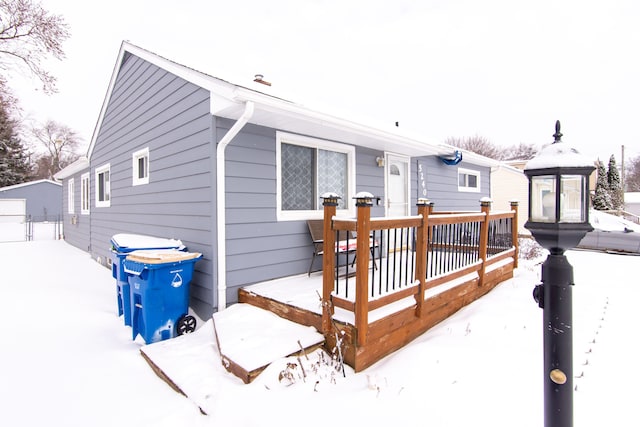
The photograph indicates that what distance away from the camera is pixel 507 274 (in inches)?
201

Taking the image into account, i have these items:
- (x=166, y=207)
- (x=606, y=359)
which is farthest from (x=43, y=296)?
(x=606, y=359)

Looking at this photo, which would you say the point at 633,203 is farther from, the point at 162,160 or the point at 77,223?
the point at 77,223

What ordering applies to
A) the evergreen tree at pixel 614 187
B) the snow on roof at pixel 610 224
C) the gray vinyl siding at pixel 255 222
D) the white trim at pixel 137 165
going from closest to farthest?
the gray vinyl siding at pixel 255 222 → the white trim at pixel 137 165 → the snow on roof at pixel 610 224 → the evergreen tree at pixel 614 187

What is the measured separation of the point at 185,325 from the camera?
3584 mm

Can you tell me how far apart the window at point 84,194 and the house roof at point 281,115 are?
206 inches

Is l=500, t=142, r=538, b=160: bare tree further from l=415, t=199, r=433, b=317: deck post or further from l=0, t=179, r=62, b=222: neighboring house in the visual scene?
l=0, t=179, r=62, b=222: neighboring house

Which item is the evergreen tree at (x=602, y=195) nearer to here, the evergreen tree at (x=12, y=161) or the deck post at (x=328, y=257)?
the deck post at (x=328, y=257)

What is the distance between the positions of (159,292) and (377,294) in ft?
7.44

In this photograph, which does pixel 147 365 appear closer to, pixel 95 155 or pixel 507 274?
pixel 507 274

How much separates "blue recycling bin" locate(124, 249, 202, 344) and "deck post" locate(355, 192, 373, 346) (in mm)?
2050

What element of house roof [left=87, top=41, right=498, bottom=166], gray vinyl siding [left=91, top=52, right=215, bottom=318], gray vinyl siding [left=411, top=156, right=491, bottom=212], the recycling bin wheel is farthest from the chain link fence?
gray vinyl siding [left=411, top=156, right=491, bottom=212]

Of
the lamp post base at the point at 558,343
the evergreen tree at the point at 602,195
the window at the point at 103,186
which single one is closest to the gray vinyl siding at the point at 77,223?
the window at the point at 103,186

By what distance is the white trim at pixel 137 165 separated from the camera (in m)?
5.59

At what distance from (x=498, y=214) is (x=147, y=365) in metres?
4.77
